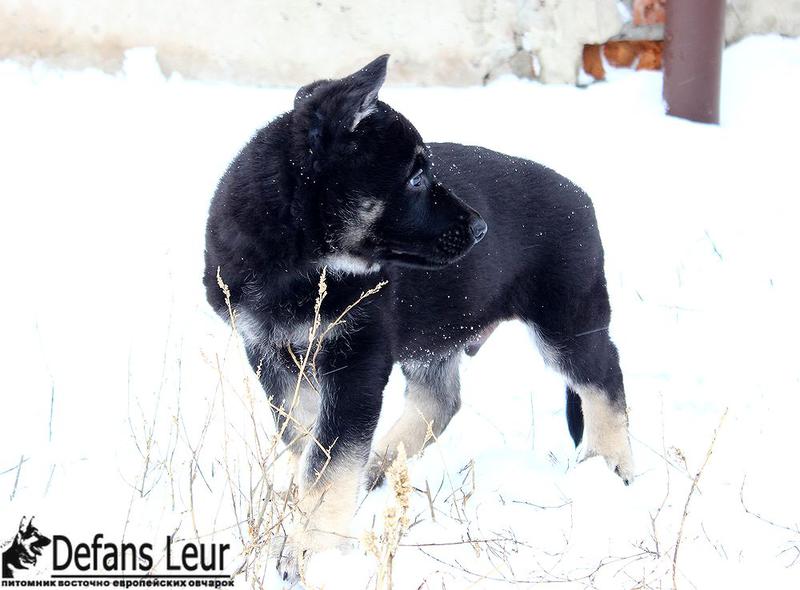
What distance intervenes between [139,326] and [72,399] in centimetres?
69

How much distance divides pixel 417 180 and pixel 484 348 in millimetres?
2063

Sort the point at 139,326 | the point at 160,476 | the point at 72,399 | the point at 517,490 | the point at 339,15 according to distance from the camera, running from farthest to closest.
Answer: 1. the point at 339,15
2. the point at 139,326
3. the point at 72,399
4. the point at 517,490
5. the point at 160,476

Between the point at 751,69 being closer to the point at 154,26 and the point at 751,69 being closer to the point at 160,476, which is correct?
the point at 154,26

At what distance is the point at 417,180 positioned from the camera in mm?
3139

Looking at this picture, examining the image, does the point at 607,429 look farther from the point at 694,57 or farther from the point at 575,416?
the point at 694,57

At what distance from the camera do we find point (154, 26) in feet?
19.7

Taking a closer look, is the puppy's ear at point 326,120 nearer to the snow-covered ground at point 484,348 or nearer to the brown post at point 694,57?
the snow-covered ground at point 484,348

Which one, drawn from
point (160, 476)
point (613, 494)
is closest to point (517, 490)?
point (613, 494)

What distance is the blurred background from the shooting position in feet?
19.6

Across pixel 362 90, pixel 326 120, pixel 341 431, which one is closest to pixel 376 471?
pixel 341 431

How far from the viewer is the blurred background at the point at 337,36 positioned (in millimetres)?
5977

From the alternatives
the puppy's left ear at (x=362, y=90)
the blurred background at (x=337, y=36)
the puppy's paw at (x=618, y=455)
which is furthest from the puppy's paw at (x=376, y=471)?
the blurred background at (x=337, y=36)

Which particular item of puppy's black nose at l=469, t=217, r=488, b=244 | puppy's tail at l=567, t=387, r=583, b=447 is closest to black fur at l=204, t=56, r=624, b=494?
puppy's black nose at l=469, t=217, r=488, b=244

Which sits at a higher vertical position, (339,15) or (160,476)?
(339,15)
